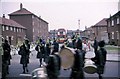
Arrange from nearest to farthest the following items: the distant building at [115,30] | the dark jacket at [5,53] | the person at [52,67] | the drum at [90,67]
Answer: the person at [52,67] < the drum at [90,67] < the dark jacket at [5,53] < the distant building at [115,30]

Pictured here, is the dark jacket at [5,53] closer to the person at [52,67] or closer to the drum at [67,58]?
the drum at [67,58]

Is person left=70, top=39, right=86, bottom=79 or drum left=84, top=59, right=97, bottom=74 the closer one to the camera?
person left=70, top=39, right=86, bottom=79

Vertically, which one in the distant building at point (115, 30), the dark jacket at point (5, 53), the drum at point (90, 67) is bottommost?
the drum at point (90, 67)

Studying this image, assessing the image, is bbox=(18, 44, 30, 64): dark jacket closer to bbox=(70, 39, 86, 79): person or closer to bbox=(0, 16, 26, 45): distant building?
bbox=(70, 39, 86, 79): person

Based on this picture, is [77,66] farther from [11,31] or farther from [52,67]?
[11,31]

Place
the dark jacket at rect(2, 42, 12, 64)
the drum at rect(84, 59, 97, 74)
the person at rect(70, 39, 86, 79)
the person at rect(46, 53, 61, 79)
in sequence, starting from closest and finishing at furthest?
the person at rect(46, 53, 61, 79) → the person at rect(70, 39, 86, 79) → the drum at rect(84, 59, 97, 74) → the dark jacket at rect(2, 42, 12, 64)

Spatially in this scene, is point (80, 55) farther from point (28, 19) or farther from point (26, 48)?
point (28, 19)

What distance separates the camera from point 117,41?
4341 centimetres

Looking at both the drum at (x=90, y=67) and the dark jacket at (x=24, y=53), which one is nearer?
the drum at (x=90, y=67)

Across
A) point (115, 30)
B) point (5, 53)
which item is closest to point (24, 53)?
point (5, 53)

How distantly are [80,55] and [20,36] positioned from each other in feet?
165

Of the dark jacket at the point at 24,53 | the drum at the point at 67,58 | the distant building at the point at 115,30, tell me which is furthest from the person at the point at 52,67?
the distant building at the point at 115,30

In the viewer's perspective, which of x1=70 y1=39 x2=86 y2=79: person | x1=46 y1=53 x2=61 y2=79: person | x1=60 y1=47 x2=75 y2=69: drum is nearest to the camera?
x1=46 y1=53 x2=61 y2=79: person

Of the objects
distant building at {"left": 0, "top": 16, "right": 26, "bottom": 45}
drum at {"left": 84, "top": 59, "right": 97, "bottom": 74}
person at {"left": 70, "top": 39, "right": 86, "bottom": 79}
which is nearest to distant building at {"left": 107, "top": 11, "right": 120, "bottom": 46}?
distant building at {"left": 0, "top": 16, "right": 26, "bottom": 45}
